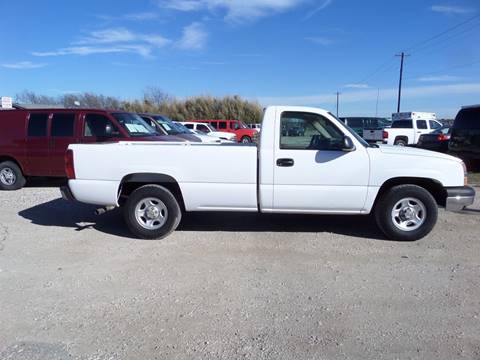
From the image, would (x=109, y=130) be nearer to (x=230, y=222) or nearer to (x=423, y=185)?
(x=230, y=222)

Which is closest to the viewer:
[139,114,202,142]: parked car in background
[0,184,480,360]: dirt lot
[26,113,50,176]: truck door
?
[0,184,480,360]: dirt lot

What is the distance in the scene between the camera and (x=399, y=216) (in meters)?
5.65

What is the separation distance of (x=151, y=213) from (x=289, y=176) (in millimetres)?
2043

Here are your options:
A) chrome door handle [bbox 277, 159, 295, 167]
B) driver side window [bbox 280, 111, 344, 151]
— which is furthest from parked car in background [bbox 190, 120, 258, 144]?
chrome door handle [bbox 277, 159, 295, 167]

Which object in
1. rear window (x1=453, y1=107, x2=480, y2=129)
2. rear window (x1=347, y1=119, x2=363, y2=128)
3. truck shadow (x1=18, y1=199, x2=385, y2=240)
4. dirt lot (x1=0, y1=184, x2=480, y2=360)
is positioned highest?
rear window (x1=347, y1=119, x2=363, y2=128)

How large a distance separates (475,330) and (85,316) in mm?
3346

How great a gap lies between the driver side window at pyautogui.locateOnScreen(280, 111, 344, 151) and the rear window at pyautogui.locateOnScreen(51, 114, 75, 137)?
5908 millimetres

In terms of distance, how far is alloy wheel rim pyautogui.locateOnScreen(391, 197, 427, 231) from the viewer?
560 cm

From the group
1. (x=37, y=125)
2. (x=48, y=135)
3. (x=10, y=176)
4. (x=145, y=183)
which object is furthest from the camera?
(x=10, y=176)

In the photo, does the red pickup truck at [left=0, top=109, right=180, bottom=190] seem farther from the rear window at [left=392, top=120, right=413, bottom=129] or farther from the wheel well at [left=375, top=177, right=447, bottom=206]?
the rear window at [left=392, top=120, right=413, bottom=129]

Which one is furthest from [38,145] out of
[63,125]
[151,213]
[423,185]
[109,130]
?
[423,185]

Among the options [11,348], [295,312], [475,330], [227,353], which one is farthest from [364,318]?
[11,348]

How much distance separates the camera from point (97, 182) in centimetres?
584

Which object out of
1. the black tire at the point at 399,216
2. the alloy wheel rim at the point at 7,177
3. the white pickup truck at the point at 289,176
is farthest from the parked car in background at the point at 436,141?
the alloy wheel rim at the point at 7,177
